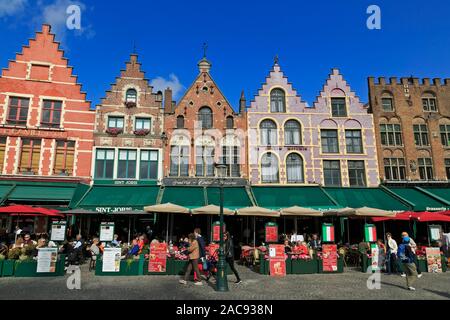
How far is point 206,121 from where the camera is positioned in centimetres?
2259

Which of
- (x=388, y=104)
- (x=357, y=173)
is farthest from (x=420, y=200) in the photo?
(x=388, y=104)

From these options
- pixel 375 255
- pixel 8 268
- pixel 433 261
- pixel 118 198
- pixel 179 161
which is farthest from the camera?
pixel 179 161

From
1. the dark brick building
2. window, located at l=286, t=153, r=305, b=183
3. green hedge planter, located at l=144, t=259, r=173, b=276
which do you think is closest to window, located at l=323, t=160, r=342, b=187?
window, located at l=286, t=153, r=305, b=183

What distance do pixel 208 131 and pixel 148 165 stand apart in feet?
15.2

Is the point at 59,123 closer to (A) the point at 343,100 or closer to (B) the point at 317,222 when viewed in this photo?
(B) the point at 317,222

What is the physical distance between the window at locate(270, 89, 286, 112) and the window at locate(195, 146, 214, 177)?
5.57m

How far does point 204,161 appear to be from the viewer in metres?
21.9

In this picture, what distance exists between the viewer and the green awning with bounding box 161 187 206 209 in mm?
18812

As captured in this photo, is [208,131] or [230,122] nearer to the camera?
[208,131]

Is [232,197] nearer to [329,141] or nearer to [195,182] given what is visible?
[195,182]

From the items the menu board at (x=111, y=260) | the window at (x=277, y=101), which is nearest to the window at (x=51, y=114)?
the menu board at (x=111, y=260)

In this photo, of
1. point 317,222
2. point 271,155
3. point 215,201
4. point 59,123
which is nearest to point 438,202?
point 317,222

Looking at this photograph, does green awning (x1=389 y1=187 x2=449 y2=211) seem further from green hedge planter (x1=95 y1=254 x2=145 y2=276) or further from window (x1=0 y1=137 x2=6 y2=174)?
window (x1=0 y1=137 x2=6 y2=174)

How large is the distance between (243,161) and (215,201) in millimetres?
4307
